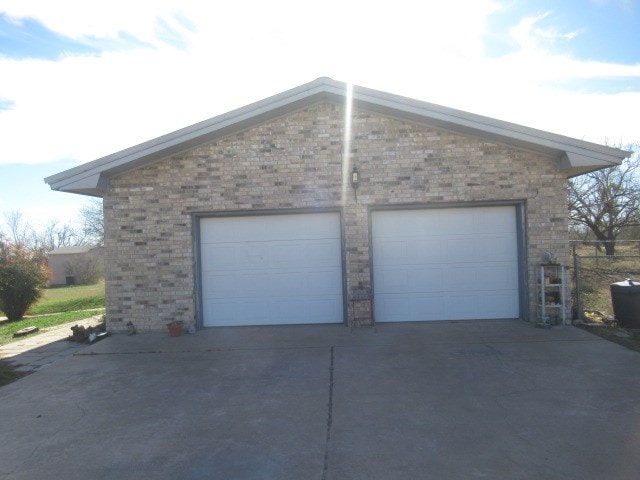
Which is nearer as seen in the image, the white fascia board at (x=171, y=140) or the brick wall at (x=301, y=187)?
the white fascia board at (x=171, y=140)

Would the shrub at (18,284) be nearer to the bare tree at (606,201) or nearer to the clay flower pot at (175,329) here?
the clay flower pot at (175,329)

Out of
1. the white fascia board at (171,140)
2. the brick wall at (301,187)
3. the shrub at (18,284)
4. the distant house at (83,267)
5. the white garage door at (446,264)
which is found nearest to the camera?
the white fascia board at (171,140)

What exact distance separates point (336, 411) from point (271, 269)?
15.2 feet

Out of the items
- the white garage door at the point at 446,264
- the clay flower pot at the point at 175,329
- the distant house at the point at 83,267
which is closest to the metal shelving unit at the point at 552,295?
the white garage door at the point at 446,264

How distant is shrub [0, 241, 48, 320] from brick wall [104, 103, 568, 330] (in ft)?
26.9

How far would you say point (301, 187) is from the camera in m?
8.77

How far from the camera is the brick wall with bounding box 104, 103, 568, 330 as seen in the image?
28.4 feet

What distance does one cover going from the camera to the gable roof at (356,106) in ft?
26.4

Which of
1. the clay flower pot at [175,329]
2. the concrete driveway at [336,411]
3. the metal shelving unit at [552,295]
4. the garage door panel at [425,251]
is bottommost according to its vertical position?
the concrete driveway at [336,411]

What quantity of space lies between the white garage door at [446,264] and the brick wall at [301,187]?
0.37 meters

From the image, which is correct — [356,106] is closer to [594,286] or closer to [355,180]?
[355,180]

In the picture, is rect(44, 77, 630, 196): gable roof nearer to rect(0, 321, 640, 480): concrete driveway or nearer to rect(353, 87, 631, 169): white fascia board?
rect(353, 87, 631, 169): white fascia board

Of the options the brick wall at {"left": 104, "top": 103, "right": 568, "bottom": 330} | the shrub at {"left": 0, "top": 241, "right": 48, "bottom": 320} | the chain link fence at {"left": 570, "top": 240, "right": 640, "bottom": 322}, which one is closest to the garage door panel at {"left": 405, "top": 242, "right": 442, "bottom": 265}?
the brick wall at {"left": 104, "top": 103, "right": 568, "bottom": 330}

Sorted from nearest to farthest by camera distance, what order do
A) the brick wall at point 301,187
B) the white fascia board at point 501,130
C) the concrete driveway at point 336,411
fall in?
the concrete driveway at point 336,411, the white fascia board at point 501,130, the brick wall at point 301,187
